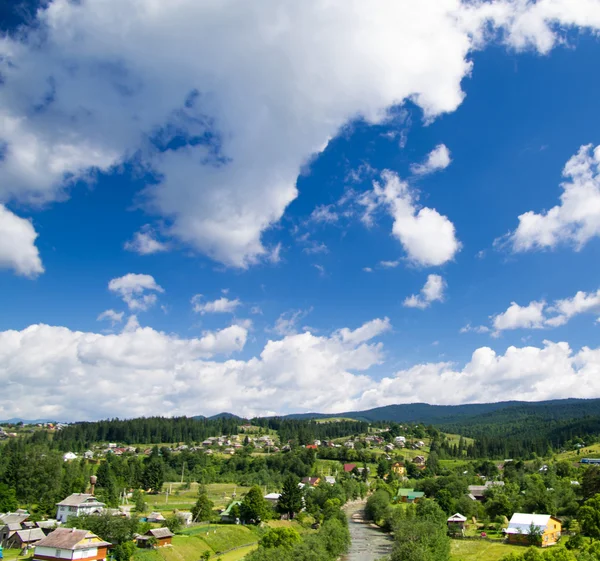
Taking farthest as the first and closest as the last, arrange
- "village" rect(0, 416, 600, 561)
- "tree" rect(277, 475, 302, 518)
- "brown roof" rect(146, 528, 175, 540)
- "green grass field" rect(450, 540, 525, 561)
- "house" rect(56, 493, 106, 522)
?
1. "tree" rect(277, 475, 302, 518)
2. "house" rect(56, 493, 106, 522)
3. "brown roof" rect(146, 528, 175, 540)
4. "green grass field" rect(450, 540, 525, 561)
5. "village" rect(0, 416, 600, 561)

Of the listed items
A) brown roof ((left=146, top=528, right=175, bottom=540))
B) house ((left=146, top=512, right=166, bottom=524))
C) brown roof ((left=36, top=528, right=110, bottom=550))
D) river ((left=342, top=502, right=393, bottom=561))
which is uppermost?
brown roof ((left=36, top=528, right=110, bottom=550))

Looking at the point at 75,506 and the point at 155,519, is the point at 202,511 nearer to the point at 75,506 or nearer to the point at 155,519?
the point at 155,519

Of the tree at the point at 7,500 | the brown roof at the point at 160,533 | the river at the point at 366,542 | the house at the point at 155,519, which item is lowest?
the river at the point at 366,542

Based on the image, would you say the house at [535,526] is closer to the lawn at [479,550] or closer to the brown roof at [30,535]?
the lawn at [479,550]

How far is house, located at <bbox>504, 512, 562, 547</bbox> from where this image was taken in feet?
225

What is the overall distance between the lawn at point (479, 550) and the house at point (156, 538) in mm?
35391

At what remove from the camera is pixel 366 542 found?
75625 mm

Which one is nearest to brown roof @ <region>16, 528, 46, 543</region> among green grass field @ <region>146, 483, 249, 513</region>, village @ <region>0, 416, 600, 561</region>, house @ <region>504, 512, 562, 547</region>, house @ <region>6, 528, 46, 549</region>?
house @ <region>6, 528, 46, 549</region>

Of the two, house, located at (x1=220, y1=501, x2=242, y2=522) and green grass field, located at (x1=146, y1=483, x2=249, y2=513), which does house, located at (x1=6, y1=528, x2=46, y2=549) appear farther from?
house, located at (x1=220, y1=501, x2=242, y2=522)

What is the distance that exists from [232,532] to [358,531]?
2464 cm

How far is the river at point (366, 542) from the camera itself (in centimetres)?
6438

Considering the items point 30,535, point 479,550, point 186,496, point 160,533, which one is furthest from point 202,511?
point 479,550

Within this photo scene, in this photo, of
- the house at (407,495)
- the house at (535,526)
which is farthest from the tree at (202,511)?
the house at (407,495)

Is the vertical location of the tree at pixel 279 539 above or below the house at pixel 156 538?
above
